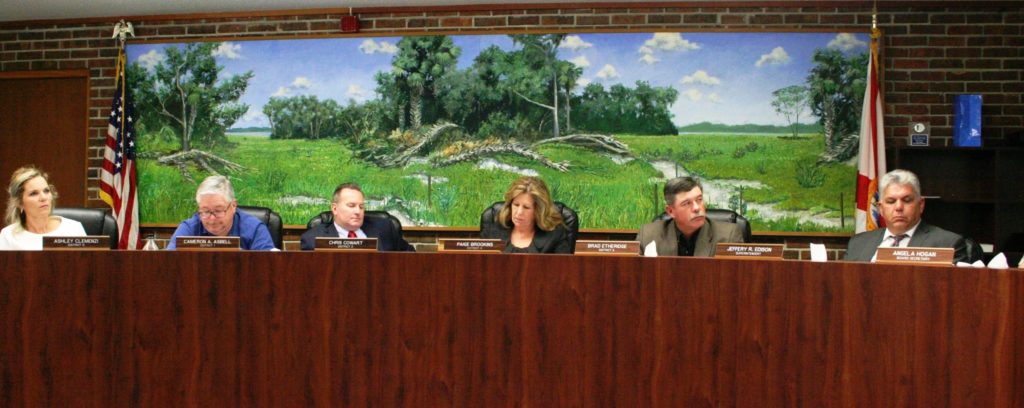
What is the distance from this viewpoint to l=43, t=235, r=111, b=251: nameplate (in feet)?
7.89

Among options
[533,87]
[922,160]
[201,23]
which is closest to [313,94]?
[201,23]

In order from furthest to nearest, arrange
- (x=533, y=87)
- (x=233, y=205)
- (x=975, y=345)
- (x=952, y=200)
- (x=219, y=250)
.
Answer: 1. (x=533, y=87)
2. (x=952, y=200)
3. (x=233, y=205)
4. (x=219, y=250)
5. (x=975, y=345)

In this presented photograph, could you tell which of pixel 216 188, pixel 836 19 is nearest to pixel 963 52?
pixel 836 19

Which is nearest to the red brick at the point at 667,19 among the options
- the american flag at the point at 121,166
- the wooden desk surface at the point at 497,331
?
the wooden desk surface at the point at 497,331

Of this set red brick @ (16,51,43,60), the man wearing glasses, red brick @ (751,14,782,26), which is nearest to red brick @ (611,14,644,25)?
red brick @ (751,14,782,26)

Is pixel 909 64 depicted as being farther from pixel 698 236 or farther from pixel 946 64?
pixel 698 236

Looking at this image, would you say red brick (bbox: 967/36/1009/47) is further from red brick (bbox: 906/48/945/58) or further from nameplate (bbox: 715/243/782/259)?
nameplate (bbox: 715/243/782/259)

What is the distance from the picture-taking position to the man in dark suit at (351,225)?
349 centimetres

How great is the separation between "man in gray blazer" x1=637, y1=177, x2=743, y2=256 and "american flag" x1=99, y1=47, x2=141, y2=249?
129 inches

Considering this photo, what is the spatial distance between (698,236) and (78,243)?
2.05 metres

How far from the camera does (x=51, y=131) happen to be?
5.23m

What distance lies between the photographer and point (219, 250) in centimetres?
221

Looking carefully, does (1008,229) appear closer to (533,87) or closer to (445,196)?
(533,87)

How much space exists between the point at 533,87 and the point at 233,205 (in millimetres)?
2095
